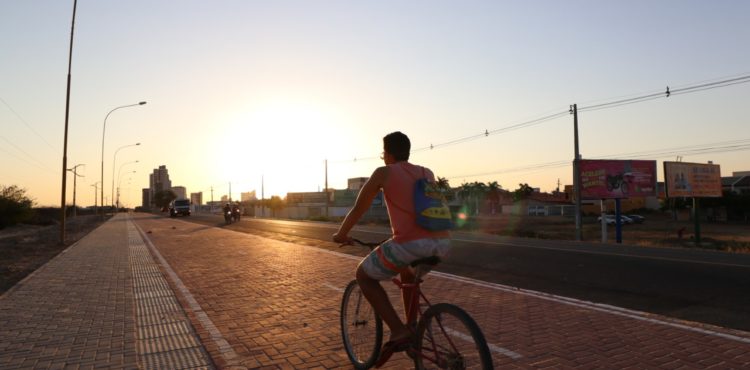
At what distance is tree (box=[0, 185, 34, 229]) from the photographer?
46312mm

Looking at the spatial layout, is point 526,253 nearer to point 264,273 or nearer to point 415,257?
point 264,273

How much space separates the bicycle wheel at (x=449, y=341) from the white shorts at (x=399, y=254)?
348 millimetres

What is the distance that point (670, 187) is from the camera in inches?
1236

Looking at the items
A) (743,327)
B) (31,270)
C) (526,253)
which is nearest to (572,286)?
(743,327)

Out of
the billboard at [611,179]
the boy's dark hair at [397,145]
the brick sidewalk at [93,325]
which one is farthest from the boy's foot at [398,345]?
the billboard at [611,179]

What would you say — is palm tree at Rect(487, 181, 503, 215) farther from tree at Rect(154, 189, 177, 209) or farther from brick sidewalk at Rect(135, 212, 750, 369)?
brick sidewalk at Rect(135, 212, 750, 369)

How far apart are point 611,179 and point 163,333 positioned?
31.8m

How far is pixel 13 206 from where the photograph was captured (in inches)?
1861

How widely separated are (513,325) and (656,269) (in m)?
6.92

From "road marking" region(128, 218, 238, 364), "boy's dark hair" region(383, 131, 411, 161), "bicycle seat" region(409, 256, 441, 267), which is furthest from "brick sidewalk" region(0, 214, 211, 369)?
"boy's dark hair" region(383, 131, 411, 161)

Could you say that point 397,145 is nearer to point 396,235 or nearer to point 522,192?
point 396,235

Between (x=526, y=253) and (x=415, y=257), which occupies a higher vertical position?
(x=415, y=257)

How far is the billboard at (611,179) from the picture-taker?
32.0 meters

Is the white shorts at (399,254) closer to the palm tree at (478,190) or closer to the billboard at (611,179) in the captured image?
the billboard at (611,179)
